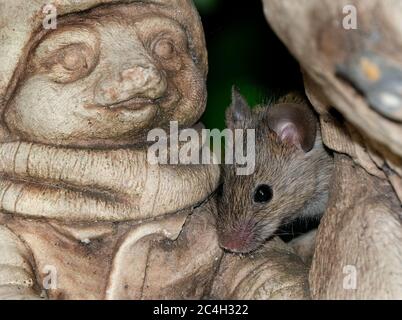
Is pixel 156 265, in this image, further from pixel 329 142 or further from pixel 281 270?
pixel 329 142

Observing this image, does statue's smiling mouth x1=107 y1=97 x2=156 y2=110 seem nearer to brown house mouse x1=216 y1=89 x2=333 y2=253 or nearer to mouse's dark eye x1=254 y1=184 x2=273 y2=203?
brown house mouse x1=216 y1=89 x2=333 y2=253

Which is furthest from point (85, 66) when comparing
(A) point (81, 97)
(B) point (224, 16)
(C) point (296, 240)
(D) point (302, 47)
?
(B) point (224, 16)

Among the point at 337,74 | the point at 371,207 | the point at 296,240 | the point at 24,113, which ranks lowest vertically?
the point at 296,240

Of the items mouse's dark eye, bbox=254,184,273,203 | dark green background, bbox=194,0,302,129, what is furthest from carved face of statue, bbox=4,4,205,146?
dark green background, bbox=194,0,302,129

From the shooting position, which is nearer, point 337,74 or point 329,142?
point 337,74

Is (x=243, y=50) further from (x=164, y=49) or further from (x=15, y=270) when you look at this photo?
(x=15, y=270)
